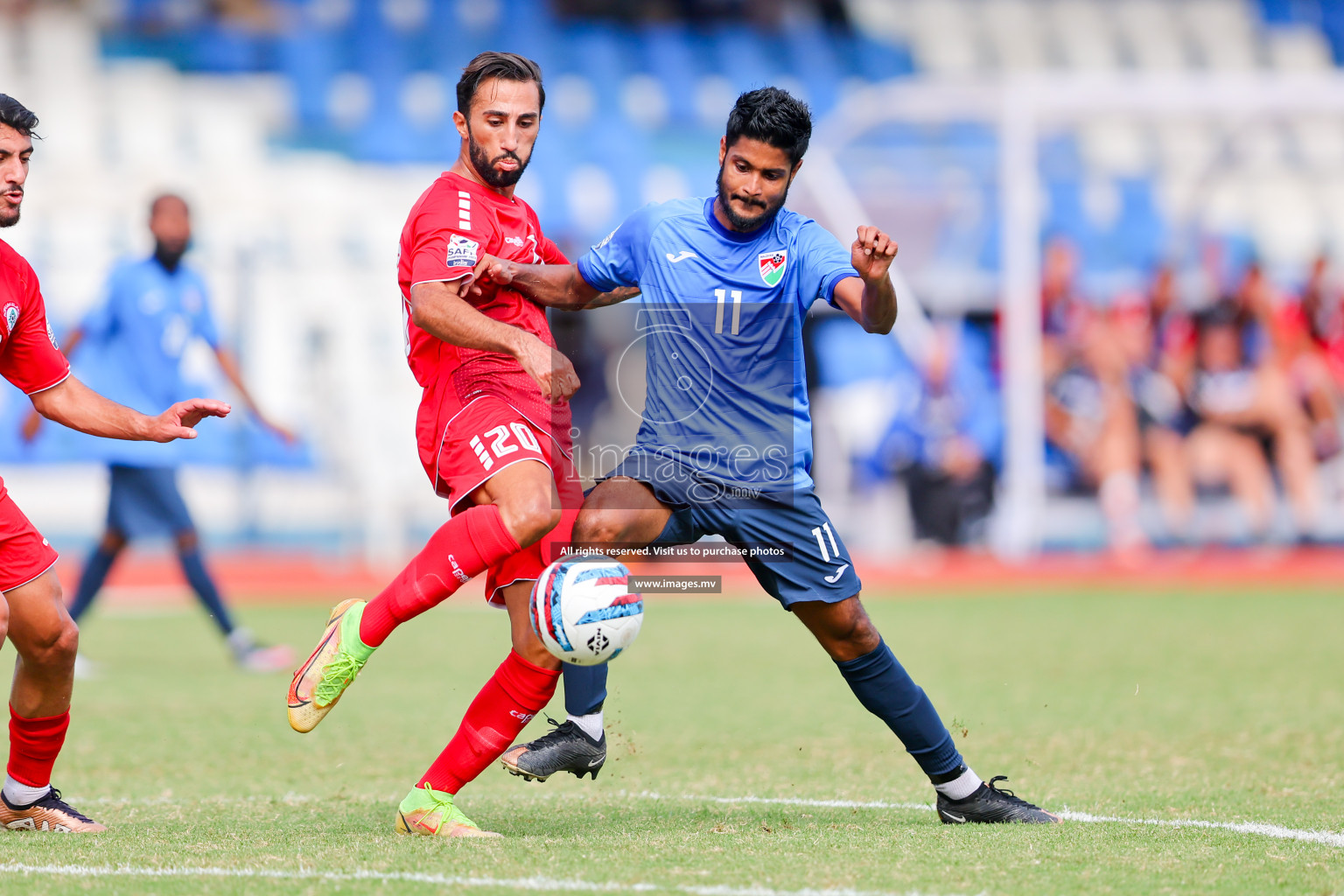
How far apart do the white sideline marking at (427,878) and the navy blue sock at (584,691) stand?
1.18m

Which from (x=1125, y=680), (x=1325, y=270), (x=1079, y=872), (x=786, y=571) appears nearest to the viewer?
(x=1079, y=872)

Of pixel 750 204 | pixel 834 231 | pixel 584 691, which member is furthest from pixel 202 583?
pixel 834 231

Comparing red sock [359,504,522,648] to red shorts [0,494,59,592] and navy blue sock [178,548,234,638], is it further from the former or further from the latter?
navy blue sock [178,548,234,638]

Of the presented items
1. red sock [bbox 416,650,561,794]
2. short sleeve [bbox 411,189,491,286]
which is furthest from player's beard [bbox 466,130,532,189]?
red sock [bbox 416,650,561,794]

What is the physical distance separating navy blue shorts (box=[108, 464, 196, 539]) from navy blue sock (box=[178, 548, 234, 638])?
0.15 metres

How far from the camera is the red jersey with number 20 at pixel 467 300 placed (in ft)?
14.6

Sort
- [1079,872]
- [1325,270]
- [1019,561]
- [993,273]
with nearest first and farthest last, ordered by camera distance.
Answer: [1079,872] < [1019,561] < [1325,270] < [993,273]

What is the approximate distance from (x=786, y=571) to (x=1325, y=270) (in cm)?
1289

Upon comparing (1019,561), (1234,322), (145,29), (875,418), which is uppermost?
(145,29)

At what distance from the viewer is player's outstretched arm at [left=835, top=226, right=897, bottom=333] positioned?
13.6 feet

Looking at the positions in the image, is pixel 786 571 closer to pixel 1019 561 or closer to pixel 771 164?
pixel 771 164

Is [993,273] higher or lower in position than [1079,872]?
higher

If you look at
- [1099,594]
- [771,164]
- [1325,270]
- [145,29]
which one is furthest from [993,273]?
[771,164]

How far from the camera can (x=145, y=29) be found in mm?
20750
